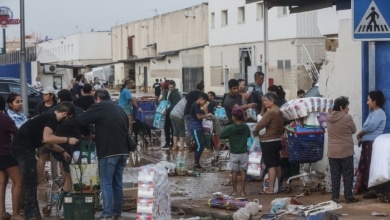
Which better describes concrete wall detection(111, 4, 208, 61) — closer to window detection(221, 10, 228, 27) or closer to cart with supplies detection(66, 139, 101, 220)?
window detection(221, 10, 228, 27)

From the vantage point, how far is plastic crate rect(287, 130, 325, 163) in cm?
1321

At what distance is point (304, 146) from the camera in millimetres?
13242

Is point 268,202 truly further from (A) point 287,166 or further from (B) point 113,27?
(B) point 113,27

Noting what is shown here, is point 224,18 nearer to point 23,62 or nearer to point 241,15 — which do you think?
point 241,15

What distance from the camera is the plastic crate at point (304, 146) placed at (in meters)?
13.2

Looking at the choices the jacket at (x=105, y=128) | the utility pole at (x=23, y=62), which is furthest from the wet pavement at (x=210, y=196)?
the utility pole at (x=23, y=62)

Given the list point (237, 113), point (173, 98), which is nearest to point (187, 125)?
point (173, 98)

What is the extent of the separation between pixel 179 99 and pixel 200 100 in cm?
442

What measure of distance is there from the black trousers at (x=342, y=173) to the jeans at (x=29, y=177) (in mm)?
4440

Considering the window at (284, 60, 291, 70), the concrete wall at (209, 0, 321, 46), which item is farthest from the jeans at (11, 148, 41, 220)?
the window at (284, 60, 291, 70)

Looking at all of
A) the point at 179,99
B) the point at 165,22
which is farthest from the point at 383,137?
the point at 165,22

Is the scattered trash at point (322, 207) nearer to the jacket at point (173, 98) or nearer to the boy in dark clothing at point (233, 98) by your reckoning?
the boy in dark clothing at point (233, 98)

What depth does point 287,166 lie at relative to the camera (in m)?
14.6

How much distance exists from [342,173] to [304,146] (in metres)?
1.20
